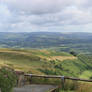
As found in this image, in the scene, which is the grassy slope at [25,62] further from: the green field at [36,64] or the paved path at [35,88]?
the paved path at [35,88]

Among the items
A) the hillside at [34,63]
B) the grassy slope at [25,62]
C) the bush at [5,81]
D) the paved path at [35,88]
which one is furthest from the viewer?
the hillside at [34,63]

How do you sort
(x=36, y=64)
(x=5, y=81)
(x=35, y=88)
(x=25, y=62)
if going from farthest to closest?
1. (x=36, y=64)
2. (x=25, y=62)
3. (x=35, y=88)
4. (x=5, y=81)

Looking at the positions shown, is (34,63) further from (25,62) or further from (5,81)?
(5,81)

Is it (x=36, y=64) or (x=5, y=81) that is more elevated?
Result: (x=5, y=81)

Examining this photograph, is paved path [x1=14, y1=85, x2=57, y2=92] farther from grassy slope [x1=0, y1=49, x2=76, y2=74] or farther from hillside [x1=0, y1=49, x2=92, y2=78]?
grassy slope [x1=0, y1=49, x2=76, y2=74]

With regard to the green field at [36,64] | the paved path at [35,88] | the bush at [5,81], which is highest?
the bush at [5,81]

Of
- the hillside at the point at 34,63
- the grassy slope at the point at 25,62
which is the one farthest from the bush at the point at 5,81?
the grassy slope at the point at 25,62

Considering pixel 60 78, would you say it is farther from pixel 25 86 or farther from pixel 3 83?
pixel 3 83

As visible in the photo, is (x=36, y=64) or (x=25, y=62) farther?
(x=36, y=64)

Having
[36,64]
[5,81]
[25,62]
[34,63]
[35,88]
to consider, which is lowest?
[36,64]

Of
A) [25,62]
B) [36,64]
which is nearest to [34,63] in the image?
[36,64]

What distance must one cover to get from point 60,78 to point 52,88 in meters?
1.34

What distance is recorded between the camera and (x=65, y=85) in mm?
16344

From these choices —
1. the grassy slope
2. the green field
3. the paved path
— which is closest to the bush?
the paved path
